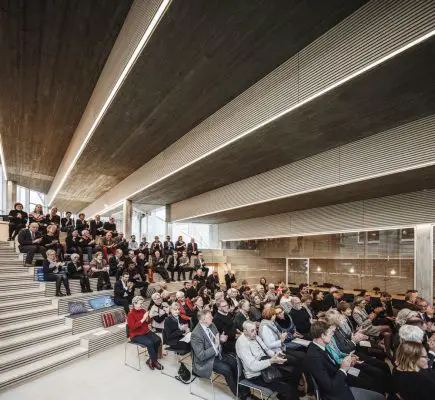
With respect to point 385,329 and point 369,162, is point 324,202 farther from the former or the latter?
point 385,329

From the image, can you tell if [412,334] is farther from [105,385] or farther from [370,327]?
[105,385]

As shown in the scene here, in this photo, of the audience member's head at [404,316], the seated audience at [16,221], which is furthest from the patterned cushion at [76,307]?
the audience member's head at [404,316]

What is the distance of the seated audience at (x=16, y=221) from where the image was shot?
28.8 feet

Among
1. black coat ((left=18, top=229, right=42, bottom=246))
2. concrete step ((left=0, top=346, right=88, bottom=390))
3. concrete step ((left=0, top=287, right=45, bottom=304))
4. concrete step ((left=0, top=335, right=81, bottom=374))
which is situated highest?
black coat ((left=18, top=229, right=42, bottom=246))

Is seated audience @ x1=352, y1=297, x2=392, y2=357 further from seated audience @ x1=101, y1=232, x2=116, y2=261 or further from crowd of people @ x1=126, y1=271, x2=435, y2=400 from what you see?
seated audience @ x1=101, y1=232, x2=116, y2=261

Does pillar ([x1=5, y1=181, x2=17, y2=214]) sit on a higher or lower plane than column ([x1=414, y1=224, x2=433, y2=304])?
higher

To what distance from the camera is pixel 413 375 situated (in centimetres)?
281

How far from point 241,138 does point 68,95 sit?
4973 millimetres

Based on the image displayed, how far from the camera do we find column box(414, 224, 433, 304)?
823 cm

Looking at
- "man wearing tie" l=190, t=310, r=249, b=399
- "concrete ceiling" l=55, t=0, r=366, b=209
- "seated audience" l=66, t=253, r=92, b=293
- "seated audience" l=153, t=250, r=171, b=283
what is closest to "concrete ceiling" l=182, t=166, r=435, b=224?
"concrete ceiling" l=55, t=0, r=366, b=209

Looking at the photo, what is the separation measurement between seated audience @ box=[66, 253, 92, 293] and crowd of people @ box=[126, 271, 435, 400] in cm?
223

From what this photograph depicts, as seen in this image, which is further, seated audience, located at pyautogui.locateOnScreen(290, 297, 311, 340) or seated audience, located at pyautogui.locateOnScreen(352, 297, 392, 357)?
seated audience, located at pyautogui.locateOnScreen(290, 297, 311, 340)

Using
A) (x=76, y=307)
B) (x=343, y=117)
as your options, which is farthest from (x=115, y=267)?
(x=343, y=117)

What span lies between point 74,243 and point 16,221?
1.85 meters
